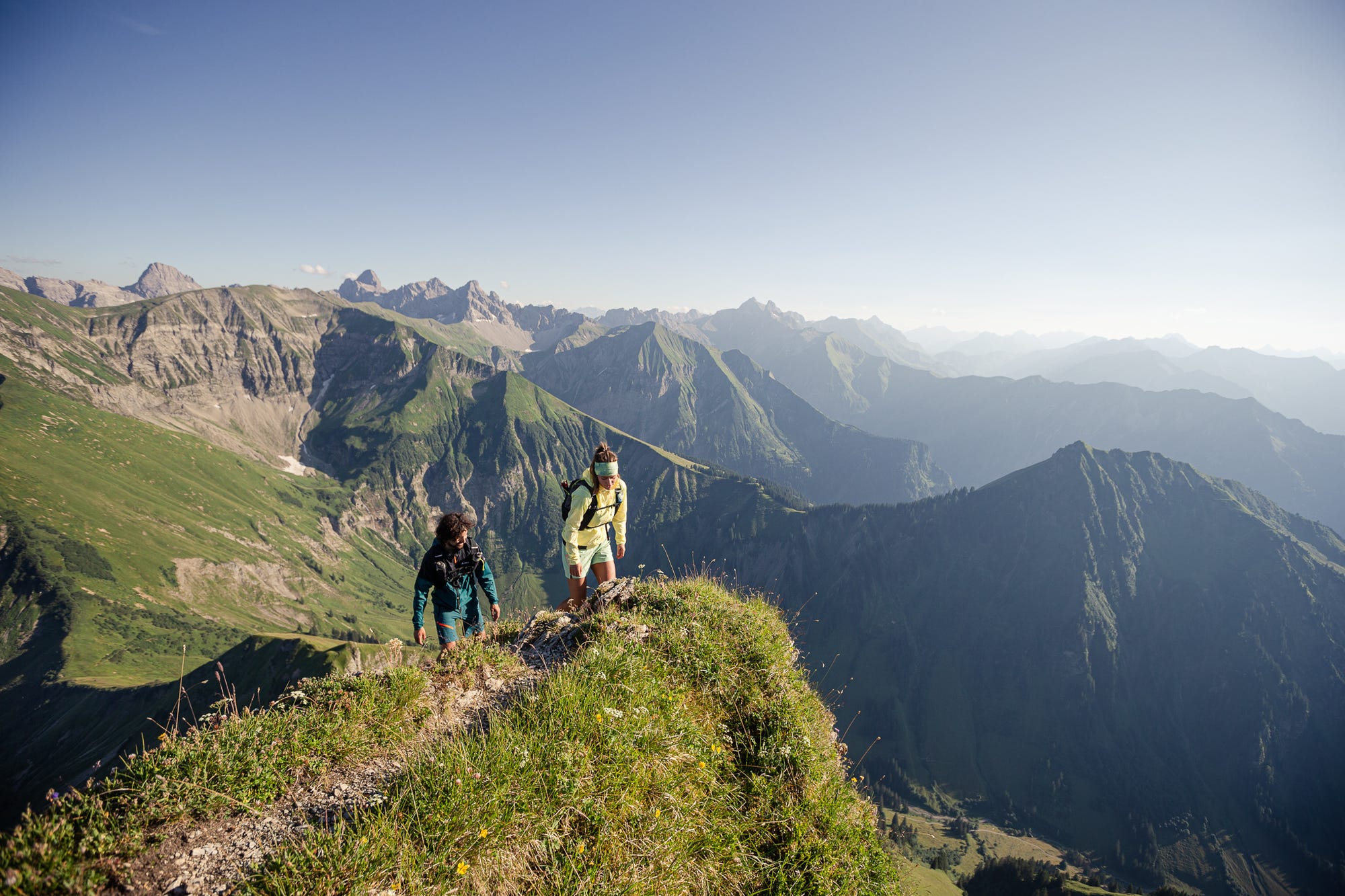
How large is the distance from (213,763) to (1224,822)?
968 ft

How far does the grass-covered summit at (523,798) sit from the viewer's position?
14.1ft

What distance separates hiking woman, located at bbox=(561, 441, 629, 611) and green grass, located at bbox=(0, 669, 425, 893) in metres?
5.58

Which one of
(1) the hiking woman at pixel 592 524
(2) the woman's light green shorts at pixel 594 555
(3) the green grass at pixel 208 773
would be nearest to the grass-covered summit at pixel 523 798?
(3) the green grass at pixel 208 773

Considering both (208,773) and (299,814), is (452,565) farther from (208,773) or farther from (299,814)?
(299,814)

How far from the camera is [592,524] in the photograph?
1264 centimetres

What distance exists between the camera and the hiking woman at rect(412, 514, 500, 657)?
1009cm

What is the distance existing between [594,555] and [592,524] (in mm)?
1023

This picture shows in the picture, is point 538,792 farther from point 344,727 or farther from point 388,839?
point 344,727

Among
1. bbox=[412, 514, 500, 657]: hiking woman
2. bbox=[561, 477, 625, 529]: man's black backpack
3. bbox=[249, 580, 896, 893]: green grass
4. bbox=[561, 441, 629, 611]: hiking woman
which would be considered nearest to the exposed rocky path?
bbox=[249, 580, 896, 893]: green grass

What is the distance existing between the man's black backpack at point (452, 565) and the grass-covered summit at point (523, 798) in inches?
111

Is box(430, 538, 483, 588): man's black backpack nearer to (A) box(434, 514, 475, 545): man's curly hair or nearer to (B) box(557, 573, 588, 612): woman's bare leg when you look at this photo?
(A) box(434, 514, 475, 545): man's curly hair

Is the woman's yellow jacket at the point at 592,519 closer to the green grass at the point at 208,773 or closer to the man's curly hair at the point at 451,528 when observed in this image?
the man's curly hair at the point at 451,528

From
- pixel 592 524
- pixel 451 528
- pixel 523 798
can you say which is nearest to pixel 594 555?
pixel 592 524

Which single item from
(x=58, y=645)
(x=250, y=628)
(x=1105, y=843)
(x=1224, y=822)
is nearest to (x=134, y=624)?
(x=58, y=645)
